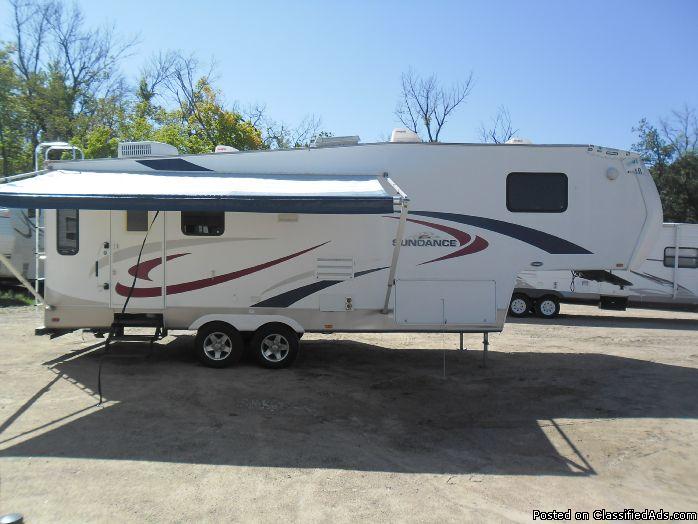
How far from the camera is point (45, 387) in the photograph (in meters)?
7.22

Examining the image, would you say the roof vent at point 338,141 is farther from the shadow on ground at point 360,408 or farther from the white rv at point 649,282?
the white rv at point 649,282

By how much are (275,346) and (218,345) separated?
86 centimetres

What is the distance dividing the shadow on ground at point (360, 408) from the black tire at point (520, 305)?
5152 millimetres

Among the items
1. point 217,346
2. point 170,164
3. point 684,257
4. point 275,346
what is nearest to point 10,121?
point 170,164

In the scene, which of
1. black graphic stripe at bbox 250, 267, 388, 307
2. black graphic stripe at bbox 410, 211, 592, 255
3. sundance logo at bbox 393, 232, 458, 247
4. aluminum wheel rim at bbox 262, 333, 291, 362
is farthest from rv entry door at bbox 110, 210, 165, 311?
black graphic stripe at bbox 410, 211, 592, 255

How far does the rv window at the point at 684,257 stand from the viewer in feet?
49.4

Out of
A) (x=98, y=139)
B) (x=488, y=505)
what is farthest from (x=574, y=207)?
(x=98, y=139)

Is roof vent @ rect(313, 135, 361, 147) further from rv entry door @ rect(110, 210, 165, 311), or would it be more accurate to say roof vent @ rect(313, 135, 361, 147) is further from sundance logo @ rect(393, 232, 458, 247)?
rv entry door @ rect(110, 210, 165, 311)

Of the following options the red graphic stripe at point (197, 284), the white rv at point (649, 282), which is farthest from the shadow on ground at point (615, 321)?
the red graphic stripe at point (197, 284)

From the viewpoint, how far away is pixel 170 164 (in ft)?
27.1

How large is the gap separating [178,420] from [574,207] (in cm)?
632

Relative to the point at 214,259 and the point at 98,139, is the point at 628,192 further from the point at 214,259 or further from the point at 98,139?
the point at 98,139

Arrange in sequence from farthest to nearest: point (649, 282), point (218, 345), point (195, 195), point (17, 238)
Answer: point (17, 238)
point (649, 282)
point (218, 345)
point (195, 195)

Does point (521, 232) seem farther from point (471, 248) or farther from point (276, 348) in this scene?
point (276, 348)
